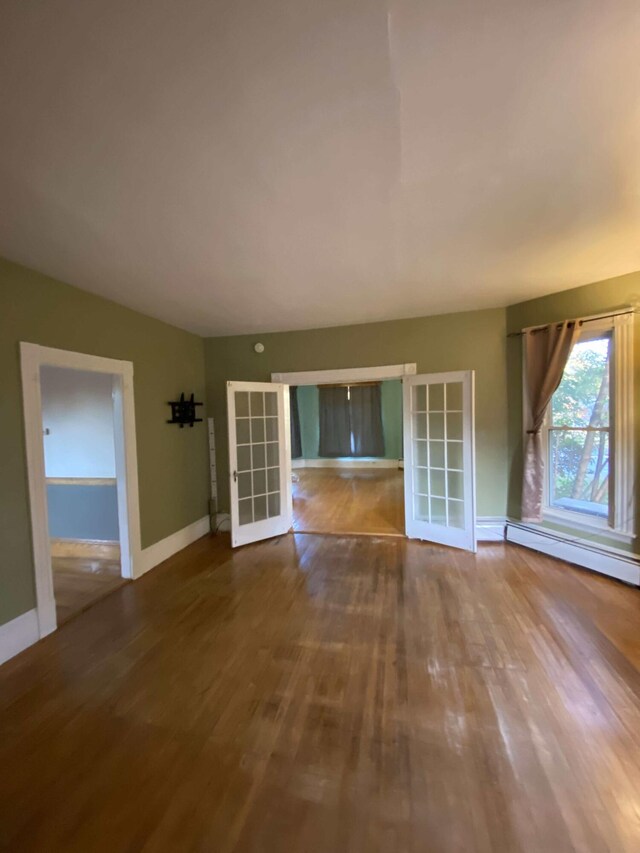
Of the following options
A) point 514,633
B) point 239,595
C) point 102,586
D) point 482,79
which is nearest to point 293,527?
point 239,595

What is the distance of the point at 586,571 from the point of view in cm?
304

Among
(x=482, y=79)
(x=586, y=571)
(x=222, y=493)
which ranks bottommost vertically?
(x=586, y=571)

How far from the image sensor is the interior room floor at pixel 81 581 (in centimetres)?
269

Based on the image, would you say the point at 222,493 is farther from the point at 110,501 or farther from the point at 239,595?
the point at 239,595

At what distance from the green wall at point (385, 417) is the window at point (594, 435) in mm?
5137

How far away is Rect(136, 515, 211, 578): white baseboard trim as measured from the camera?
3.30m

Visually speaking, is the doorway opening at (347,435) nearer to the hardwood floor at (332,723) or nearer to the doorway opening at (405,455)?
the doorway opening at (405,455)

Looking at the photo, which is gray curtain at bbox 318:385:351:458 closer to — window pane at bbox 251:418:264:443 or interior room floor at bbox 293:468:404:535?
interior room floor at bbox 293:468:404:535

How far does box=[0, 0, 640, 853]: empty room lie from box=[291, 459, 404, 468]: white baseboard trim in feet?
15.1

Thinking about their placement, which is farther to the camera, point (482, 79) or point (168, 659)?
point (168, 659)

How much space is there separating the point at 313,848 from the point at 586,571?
307 cm

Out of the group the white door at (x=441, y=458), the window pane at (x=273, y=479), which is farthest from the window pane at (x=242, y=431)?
the white door at (x=441, y=458)

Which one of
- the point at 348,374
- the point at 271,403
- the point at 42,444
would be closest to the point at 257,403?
the point at 271,403

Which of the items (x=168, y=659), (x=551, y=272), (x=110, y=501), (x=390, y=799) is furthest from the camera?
(x=110, y=501)
